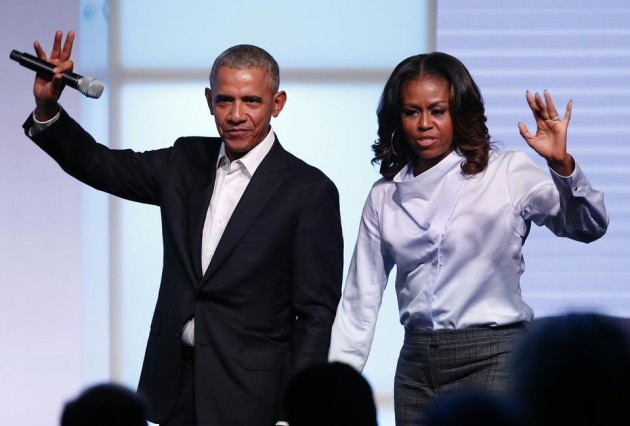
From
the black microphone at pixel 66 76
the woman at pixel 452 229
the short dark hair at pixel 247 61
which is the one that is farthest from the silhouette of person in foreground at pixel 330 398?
the short dark hair at pixel 247 61

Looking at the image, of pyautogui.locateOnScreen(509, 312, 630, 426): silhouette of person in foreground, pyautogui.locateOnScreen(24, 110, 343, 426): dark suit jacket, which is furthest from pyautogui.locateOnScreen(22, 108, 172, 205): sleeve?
pyautogui.locateOnScreen(509, 312, 630, 426): silhouette of person in foreground

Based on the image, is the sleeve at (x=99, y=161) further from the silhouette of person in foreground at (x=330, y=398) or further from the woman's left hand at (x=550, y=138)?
the silhouette of person in foreground at (x=330, y=398)

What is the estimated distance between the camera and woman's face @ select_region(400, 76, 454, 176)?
9.62 ft

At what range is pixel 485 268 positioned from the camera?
2.84 meters

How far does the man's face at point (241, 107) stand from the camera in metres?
3.04

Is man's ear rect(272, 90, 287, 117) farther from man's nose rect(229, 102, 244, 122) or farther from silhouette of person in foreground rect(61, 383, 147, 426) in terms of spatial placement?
silhouette of person in foreground rect(61, 383, 147, 426)

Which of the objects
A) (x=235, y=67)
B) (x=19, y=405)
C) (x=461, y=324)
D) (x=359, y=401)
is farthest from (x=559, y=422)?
(x=19, y=405)

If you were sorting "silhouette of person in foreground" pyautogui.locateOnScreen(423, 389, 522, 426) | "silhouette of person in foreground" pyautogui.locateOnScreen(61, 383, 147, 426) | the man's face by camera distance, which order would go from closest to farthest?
"silhouette of person in foreground" pyautogui.locateOnScreen(423, 389, 522, 426) < "silhouette of person in foreground" pyautogui.locateOnScreen(61, 383, 147, 426) < the man's face

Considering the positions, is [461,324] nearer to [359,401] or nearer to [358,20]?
[359,401]

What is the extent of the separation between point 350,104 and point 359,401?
10.2 ft

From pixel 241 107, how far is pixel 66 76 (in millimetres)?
431

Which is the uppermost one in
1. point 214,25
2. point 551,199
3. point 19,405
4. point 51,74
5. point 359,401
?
point 214,25

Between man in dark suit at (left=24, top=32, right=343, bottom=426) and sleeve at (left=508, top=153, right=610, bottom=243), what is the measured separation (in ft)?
1.57

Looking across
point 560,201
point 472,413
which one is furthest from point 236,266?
point 472,413
